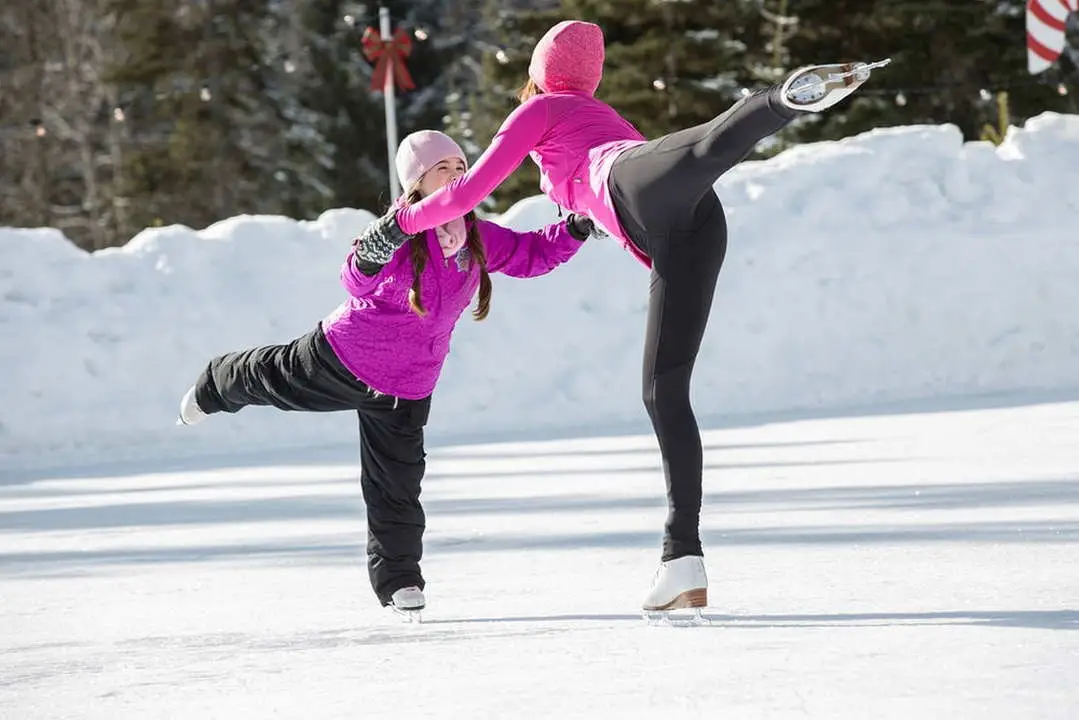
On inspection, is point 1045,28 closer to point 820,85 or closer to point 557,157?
point 557,157

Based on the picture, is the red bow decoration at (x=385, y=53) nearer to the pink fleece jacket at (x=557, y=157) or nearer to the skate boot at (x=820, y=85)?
the pink fleece jacket at (x=557, y=157)

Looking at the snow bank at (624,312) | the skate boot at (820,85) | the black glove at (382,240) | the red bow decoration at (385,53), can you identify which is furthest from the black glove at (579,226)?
the red bow decoration at (385,53)

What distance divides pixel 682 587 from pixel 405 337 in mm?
935

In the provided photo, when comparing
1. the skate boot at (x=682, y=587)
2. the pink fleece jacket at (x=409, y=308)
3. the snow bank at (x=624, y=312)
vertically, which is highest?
the pink fleece jacket at (x=409, y=308)

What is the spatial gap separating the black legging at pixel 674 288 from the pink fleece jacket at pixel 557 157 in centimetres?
7

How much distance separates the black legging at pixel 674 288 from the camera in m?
3.75

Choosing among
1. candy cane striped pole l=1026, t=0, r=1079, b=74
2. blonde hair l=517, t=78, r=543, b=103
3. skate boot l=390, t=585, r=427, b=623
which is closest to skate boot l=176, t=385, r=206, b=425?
skate boot l=390, t=585, r=427, b=623

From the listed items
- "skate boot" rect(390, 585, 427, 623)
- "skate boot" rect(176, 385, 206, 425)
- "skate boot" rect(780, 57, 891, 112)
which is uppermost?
"skate boot" rect(780, 57, 891, 112)

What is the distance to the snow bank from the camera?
907 centimetres

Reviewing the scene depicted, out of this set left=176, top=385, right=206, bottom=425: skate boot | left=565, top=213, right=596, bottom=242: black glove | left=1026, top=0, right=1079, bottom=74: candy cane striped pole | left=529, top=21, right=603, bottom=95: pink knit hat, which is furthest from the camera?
left=1026, top=0, right=1079, bottom=74: candy cane striped pole

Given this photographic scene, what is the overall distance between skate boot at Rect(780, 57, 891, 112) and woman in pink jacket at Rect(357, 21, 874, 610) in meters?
0.27

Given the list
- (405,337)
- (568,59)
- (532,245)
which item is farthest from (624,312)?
(568,59)

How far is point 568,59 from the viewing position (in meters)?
4.10

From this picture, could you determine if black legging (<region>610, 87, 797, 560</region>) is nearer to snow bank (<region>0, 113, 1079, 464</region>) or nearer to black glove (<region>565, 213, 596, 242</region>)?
black glove (<region>565, 213, 596, 242</region>)
